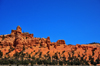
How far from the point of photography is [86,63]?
41531 mm

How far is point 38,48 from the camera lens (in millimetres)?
50375

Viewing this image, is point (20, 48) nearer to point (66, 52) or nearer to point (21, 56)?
point (21, 56)

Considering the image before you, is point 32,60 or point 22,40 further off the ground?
point 22,40

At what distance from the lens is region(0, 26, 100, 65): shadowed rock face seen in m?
47.6

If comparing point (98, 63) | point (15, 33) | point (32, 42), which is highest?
point (15, 33)

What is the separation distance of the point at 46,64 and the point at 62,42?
2100 centimetres

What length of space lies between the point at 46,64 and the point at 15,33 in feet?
71.4

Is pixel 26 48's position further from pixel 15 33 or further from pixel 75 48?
pixel 75 48

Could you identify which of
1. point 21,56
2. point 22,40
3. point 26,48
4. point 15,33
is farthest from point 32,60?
point 15,33

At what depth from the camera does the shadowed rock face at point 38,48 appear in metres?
47.6

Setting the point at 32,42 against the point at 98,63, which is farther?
the point at 32,42

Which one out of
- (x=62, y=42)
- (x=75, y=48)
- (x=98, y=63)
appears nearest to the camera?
(x=98, y=63)

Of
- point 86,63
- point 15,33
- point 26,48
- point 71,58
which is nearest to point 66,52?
point 71,58

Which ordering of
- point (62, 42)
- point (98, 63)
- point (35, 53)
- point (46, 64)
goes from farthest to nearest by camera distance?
point (62, 42)
point (35, 53)
point (98, 63)
point (46, 64)
